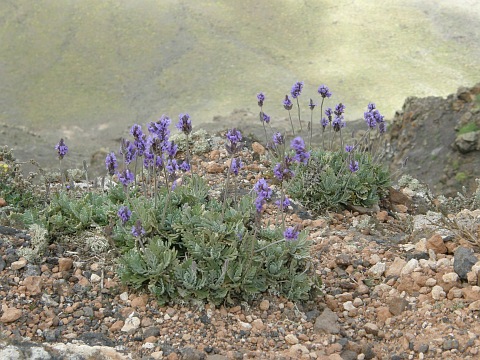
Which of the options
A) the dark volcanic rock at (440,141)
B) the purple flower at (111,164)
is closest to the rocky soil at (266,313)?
the purple flower at (111,164)

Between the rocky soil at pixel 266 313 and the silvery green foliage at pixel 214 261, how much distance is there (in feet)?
0.44

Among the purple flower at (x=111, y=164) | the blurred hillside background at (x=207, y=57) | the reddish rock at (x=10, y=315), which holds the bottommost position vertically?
the reddish rock at (x=10, y=315)

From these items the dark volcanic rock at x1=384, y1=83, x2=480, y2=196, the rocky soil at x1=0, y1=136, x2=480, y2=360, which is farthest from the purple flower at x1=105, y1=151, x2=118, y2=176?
the dark volcanic rock at x1=384, y1=83, x2=480, y2=196

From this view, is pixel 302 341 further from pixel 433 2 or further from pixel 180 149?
pixel 433 2

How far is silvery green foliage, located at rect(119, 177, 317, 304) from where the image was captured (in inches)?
186

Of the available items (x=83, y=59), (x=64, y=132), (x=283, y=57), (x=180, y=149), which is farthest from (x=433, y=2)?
(x=180, y=149)

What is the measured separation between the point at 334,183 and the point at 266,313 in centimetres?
291

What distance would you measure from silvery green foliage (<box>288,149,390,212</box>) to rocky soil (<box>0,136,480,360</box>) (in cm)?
161

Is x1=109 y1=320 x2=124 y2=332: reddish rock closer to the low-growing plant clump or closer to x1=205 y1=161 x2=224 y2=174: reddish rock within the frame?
the low-growing plant clump

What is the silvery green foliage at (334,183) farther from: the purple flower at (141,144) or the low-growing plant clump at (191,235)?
the purple flower at (141,144)

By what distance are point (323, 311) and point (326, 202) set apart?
2.69 meters

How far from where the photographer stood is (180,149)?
9438 millimetres

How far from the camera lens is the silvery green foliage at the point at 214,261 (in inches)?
186

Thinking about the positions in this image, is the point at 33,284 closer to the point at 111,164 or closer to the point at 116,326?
the point at 116,326
